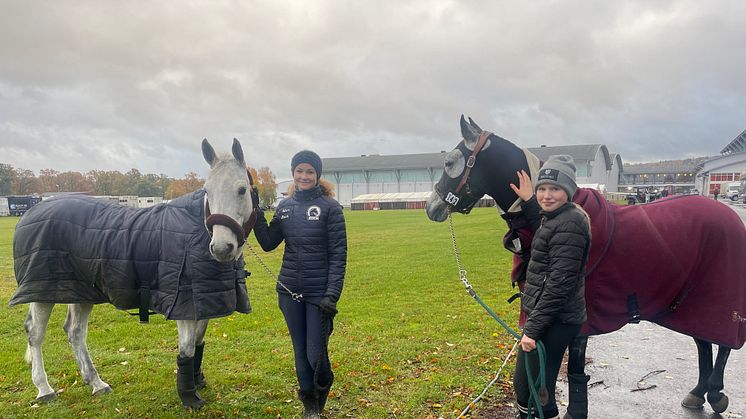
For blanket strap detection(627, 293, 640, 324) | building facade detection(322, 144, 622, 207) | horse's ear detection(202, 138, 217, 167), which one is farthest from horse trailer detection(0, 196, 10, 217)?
blanket strap detection(627, 293, 640, 324)

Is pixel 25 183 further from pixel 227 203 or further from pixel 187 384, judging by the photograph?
pixel 227 203

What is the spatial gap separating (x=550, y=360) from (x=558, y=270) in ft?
2.51

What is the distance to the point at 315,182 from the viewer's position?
3859mm

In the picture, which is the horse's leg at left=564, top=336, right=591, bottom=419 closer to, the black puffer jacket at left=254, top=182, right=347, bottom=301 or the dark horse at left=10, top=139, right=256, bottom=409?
the black puffer jacket at left=254, top=182, right=347, bottom=301

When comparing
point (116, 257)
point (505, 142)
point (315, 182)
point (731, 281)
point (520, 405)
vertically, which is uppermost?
point (505, 142)

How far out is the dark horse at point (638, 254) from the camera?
357 centimetres

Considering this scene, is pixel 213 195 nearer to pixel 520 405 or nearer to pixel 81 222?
pixel 81 222

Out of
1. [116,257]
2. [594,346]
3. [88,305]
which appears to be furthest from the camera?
[594,346]

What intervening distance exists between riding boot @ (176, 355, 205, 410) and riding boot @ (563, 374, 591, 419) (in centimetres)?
351

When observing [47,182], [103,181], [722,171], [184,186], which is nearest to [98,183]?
[103,181]

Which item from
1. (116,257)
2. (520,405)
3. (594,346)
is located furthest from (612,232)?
(116,257)

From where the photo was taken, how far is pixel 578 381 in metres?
3.57

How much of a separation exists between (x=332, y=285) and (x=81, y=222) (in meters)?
2.76

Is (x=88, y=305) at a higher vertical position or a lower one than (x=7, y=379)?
higher
